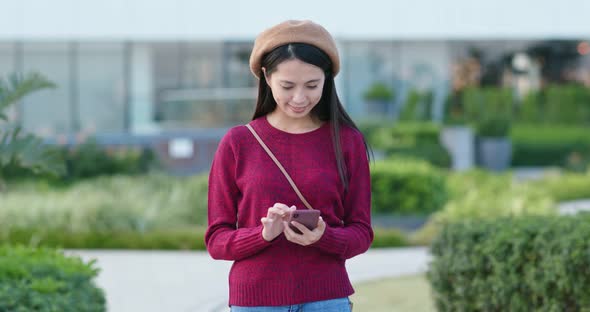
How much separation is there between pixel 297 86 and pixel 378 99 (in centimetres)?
2537

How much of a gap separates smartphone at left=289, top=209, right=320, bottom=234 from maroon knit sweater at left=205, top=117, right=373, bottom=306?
4.8 inches

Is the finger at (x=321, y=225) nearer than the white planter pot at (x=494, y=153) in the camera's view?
Yes

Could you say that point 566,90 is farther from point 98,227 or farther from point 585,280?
point 585,280

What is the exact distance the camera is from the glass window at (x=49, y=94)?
27078mm

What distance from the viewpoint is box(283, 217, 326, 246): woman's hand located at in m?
2.96

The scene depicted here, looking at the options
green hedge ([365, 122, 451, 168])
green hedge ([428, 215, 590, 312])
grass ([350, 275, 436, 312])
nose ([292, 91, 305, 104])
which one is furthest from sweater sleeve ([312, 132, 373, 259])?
green hedge ([365, 122, 451, 168])

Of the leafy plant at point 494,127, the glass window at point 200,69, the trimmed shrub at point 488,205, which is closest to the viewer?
the trimmed shrub at point 488,205

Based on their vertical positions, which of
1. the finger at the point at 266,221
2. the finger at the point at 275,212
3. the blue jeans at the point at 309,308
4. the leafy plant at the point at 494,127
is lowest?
the leafy plant at the point at 494,127

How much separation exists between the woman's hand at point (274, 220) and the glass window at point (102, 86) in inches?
982

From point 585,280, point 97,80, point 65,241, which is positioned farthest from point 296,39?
point 97,80

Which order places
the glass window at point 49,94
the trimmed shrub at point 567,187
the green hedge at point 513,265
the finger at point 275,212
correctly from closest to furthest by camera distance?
the finger at point 275,212, the green hedge at point 513,265, the trimmed shrub at point 567,187, the glass window at point 49,94

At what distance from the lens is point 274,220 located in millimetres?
2965

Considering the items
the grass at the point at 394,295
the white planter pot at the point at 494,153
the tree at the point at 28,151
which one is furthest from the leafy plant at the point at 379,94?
the tree at the point at 28,151

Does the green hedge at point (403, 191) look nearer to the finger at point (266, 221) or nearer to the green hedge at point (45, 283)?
Result: the green hedge at point (45, 283)
